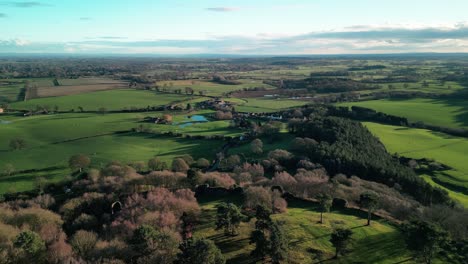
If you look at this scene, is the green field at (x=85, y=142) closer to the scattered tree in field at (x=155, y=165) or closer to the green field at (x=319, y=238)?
the scattered tree in field at (x=155, y=165)

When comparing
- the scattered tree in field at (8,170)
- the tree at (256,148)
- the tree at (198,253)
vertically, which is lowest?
the scattered tree in field at (8,170)

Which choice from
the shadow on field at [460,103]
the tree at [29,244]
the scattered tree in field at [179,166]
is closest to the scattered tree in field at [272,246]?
the tree at [29,244]

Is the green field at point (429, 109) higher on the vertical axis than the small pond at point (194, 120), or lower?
higher

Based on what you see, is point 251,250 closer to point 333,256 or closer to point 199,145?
point 333,256

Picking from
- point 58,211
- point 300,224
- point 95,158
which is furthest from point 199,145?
point 300,224

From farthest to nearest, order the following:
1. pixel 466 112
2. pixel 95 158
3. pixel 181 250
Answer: pixel 466 112, pixel 95 158, pixel 181 250

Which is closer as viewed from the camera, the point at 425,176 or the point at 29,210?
the point at 29,210

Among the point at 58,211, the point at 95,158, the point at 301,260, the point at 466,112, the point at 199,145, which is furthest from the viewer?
the point at 466,112
